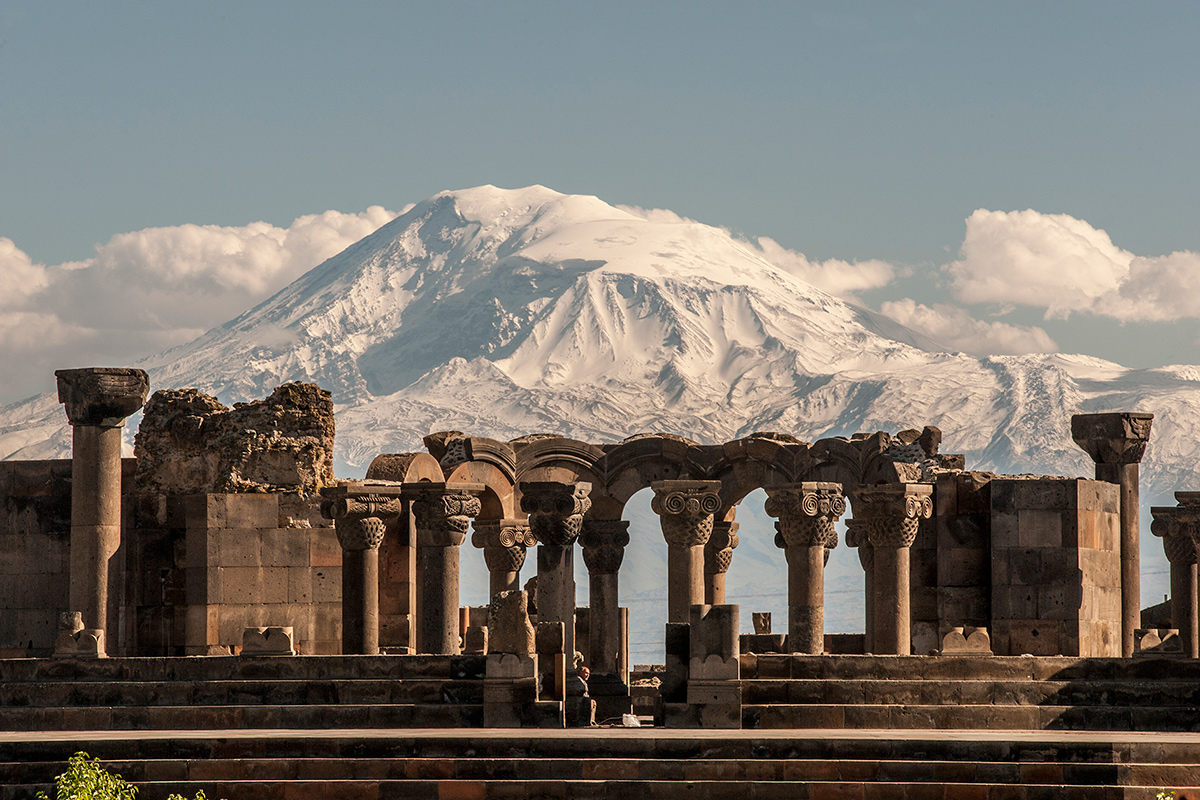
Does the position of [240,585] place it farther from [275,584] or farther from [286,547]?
[286,547]

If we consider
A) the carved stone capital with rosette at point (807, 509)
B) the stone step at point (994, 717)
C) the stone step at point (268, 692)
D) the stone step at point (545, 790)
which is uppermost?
the carved stone capital with rosette at point (807, 509)

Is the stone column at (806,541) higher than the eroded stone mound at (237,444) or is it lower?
lower

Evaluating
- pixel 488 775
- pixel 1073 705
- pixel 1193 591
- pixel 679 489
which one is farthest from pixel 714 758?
pixel 1193 591

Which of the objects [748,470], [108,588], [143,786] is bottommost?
[143,786]

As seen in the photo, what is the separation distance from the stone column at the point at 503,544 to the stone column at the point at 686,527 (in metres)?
5.08

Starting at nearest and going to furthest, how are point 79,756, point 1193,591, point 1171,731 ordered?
1. point 79,756
2. point 1171,731
3. point 1193,591

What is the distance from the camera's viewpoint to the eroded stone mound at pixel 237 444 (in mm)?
25422

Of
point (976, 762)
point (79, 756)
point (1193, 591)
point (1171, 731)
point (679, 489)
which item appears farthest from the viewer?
point (1193, 591)

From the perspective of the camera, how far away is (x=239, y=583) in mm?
24719

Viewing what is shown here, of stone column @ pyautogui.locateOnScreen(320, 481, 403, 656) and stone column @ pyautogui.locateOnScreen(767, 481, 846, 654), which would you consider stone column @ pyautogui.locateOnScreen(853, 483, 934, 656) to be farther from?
stone column @ pyautogui.locateOnScreen(320, 481, 403, 656)

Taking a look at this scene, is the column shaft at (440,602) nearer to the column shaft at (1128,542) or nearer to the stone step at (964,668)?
the stone step at (964,668)

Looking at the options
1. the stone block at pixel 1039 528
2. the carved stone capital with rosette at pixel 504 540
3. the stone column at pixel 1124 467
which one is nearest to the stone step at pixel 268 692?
the stone block at pixel 1039 528

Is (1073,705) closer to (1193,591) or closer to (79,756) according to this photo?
(79,756)

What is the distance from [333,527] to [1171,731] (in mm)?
12429
